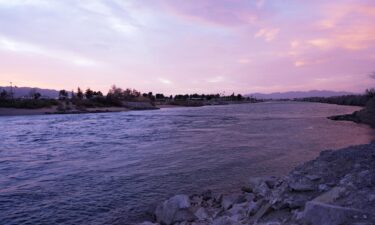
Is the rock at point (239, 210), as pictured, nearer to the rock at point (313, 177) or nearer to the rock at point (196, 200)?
the rock at point (196, 200)

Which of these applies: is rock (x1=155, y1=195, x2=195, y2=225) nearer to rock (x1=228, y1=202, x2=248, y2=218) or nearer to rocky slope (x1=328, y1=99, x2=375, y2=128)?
rock (x1=228, y1=202, x2=248, y2=218)

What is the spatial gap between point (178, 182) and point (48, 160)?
1014cm

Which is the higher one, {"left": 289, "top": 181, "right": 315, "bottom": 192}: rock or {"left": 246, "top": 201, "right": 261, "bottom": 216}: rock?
{"left": 289, "top": 181, "right": 315, "bottom": 192}: rock

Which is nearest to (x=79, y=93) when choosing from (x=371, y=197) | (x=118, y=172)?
(x=118, y=172)

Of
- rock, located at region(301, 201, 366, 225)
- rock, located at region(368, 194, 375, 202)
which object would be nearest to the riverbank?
rock, located at region(368, 194, 375, 202)

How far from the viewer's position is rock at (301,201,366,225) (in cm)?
577

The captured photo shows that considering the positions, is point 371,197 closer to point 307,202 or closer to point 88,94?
point 307,202

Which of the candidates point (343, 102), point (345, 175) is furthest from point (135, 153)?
point (343, 102)

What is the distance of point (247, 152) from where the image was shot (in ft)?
74.1

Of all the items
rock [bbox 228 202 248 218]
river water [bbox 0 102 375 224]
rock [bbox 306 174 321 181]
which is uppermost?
rock [bbox 306 174 321 181]

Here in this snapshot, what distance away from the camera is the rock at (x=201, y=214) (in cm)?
962

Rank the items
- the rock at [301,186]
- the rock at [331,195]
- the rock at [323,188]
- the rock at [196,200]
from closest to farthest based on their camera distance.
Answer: the rock at [331,195] < the rock at [323,188] < the rock at [301,186] < the rock at [196,200]

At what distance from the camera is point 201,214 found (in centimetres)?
981

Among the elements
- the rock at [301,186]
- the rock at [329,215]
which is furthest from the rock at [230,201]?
the rock at [329,215]
